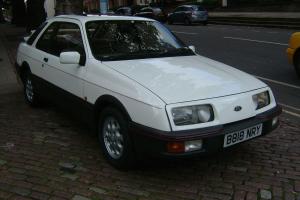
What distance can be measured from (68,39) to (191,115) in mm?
2397

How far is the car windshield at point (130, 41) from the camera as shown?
5.08m

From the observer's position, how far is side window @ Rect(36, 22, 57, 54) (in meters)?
6.10

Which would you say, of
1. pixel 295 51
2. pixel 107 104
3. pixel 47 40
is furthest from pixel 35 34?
pixel 295 51

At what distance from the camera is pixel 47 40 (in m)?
6.26

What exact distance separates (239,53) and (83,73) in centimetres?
891

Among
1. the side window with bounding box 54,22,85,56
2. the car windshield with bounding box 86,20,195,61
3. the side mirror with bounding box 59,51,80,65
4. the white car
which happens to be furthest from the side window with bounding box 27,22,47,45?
the side mirror with bounding box 59,51,80,65

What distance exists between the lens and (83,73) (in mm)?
4949

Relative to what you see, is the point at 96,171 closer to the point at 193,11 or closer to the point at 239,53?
the point at 239,53

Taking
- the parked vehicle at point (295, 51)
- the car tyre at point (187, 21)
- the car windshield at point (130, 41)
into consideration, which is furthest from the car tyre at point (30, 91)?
the car tyre at point (187, 21)

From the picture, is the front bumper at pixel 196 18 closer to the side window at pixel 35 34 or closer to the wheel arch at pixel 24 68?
the wheel arch at pixel 24 68

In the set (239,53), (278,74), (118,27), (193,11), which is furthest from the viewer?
(193,11)

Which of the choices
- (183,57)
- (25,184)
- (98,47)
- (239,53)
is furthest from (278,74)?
(25,184)

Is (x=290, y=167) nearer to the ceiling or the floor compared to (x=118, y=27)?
nearer to the floor

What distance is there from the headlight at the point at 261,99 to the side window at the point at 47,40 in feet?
9.65
